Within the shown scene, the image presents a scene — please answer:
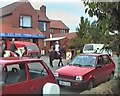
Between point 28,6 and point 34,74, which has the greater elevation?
point 28,6

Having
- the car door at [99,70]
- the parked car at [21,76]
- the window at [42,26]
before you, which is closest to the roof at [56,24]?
the window at [42,26]

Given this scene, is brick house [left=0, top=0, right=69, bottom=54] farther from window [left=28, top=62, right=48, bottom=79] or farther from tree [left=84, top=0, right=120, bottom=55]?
tree [left=84, top=0, right=120, bottom=55]

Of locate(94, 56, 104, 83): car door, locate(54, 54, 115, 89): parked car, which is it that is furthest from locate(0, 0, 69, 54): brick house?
locate(94, 56, 104, 83): car door

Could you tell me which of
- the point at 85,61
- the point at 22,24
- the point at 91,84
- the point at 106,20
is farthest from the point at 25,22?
the point at 106,20

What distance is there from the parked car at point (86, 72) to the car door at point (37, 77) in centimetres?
307

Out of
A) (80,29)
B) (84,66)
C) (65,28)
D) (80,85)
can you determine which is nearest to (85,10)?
(80,85)

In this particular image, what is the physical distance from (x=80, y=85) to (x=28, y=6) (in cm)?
3589

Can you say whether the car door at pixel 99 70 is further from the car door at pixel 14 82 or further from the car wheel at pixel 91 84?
the car door at pixel 14 82

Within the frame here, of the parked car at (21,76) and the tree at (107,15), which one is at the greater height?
the tree at (107,15)

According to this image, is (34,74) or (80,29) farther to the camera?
(80,29)

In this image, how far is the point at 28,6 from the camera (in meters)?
44.8

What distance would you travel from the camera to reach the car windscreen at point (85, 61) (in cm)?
1173

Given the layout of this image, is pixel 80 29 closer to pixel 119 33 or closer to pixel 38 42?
pixel 38 42

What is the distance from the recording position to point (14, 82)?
6.59 meters
